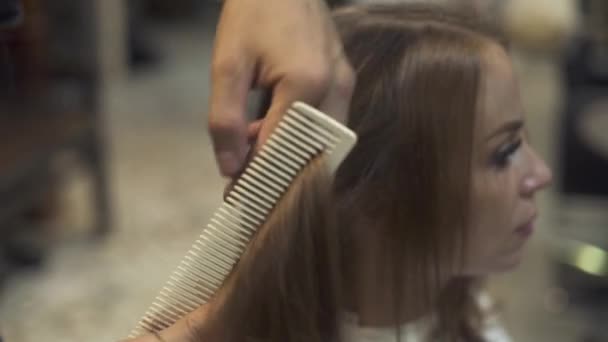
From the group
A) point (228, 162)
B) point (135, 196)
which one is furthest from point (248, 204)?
point (135, 196)

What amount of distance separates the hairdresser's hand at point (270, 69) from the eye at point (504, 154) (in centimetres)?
21

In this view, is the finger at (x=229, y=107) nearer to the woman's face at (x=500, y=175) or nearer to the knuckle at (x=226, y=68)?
the knuckle at (x=226, y=68)

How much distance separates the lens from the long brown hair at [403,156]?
605 mm

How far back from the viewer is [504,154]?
712mm

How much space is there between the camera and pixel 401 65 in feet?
2.20

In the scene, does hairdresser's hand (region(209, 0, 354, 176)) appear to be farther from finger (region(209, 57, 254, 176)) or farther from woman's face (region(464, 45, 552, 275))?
woman's face (region(464, 45, 552, 275))

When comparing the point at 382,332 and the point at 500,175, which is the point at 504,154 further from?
the point at 382,332

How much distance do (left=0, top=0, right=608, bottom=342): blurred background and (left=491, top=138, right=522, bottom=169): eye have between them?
0.69 metres

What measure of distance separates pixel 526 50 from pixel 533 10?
0.30ft

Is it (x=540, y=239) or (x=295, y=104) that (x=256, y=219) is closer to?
(x=295, y=104)

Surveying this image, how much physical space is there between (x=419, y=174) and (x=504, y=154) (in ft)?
0.30

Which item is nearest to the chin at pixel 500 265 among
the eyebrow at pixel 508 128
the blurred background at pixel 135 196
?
the eyebrow at pixel 508 128

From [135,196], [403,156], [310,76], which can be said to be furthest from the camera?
[135,196]

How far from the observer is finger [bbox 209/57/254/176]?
51cm
